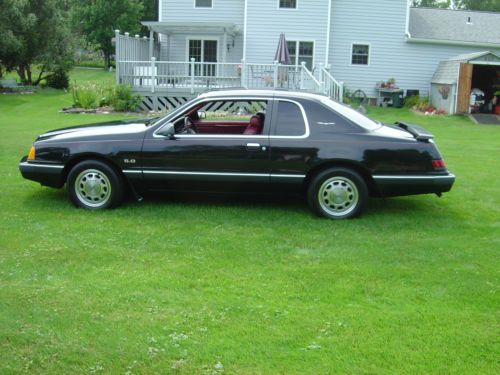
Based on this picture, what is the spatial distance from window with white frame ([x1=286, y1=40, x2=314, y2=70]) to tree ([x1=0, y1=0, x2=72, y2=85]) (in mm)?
13550

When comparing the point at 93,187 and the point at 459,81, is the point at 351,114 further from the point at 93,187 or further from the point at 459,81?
the point at 459,81

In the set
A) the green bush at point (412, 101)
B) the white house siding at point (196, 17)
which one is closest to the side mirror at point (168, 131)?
the white house siding at point (196, 17)

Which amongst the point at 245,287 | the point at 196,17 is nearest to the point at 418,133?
the point at 245,287

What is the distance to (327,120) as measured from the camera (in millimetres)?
7406

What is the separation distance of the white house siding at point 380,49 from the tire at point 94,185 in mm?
23078

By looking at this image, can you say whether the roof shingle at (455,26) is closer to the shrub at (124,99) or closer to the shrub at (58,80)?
the shrub at (124,99)

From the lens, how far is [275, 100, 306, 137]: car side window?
24.1 ft

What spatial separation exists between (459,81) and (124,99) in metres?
14.1

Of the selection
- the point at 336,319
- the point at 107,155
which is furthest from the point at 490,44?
the point at 336,319

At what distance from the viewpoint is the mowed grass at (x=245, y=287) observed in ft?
12.7

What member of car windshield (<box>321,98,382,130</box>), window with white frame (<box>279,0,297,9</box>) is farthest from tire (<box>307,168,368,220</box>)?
window with white frame (<box>279,0,297,9</box>)

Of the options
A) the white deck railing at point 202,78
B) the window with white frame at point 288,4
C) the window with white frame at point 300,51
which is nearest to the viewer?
the white deck railing at point 202,78

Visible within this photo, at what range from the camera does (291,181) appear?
7.33 m

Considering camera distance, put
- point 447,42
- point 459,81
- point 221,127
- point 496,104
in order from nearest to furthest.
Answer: point 221,127 → point 459,81 → point 496,104 → point 447,42
